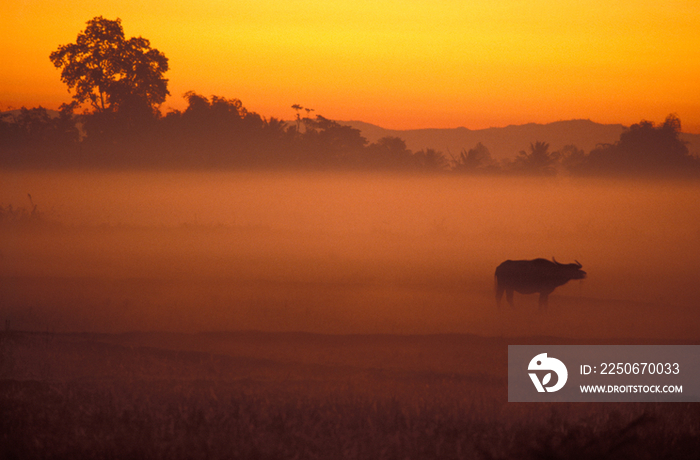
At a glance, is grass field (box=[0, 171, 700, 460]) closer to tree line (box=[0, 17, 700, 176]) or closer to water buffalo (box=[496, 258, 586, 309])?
water buffalo (box=[496, 258, 586, 309])

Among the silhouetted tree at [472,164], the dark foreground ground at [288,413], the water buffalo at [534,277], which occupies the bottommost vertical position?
the dark foreground ground at [288,413]

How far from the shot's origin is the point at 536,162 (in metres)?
45.7

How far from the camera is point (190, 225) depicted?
32094mm

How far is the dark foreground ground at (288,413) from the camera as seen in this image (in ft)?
18.9

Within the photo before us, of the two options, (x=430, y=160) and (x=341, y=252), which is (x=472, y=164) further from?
(x=341, y=252)

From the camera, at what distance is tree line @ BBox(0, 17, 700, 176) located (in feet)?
115

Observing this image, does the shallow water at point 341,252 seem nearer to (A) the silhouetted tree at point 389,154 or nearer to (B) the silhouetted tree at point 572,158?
(A) the silhouetted tree at point 389,154

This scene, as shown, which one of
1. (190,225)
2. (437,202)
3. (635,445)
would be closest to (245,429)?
(635,445)

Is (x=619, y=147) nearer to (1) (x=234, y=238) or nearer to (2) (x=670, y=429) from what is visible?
(1) (x=234, y=238)

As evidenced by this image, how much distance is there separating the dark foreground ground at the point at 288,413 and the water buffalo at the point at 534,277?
483cm

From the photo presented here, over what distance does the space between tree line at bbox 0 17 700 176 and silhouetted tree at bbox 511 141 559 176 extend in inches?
3.4

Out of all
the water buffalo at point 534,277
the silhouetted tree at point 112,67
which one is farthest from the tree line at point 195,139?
the water buffalo at point 534,277

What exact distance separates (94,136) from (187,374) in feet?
108

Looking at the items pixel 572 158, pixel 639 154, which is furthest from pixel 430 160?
pixel 639 154
